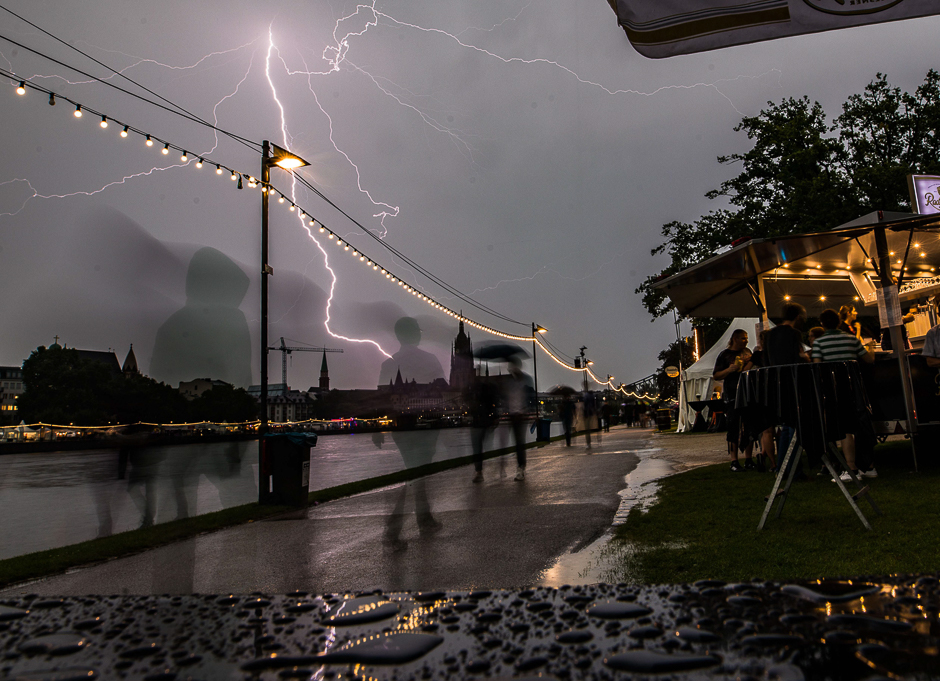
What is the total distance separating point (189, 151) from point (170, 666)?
38.6ft

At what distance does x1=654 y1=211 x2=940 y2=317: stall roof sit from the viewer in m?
8.48

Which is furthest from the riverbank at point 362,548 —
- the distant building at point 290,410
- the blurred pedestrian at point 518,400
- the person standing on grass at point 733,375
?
the distant building at point 290,410

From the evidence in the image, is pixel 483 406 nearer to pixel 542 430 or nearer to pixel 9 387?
pixel 542 430

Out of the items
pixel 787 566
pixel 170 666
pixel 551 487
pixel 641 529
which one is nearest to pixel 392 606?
Result: pixel 170 666

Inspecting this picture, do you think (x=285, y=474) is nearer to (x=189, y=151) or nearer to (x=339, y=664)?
(x=189, y=151)

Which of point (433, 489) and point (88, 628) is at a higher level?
point (88, 628)

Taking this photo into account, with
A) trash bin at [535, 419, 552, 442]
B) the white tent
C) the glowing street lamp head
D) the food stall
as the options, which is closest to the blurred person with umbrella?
the food stall

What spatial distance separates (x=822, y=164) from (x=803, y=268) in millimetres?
21031

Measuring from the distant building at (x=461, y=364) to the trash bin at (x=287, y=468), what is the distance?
7.81 ft

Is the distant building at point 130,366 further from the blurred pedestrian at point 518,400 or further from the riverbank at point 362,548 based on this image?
the blurred pedestrian at point 518,400

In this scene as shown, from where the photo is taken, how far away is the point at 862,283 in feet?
36.6

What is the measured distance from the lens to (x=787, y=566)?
3.42 meters

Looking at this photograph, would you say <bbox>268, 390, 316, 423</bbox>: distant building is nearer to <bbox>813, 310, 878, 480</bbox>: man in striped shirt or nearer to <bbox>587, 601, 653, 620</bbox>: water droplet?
<bbox>813, 310, 878, 480</bbox>: man in striped shirt

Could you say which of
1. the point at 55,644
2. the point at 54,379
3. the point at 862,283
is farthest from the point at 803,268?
the point at 54,379
